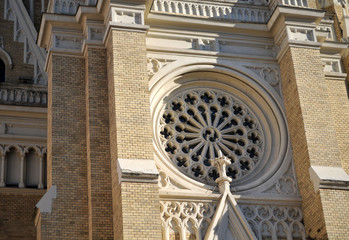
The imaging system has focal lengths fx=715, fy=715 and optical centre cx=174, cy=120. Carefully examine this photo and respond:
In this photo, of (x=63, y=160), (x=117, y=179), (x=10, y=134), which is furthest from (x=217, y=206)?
(x=10, y=134)

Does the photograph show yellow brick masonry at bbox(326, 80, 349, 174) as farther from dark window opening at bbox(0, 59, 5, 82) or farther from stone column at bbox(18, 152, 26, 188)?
dark window opening at bbox(0, 59, 5, 82)

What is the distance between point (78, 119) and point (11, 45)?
25.7 feet

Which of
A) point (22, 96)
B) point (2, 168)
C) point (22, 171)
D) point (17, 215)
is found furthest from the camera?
point (22, 96)

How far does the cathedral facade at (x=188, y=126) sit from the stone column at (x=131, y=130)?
29 mm

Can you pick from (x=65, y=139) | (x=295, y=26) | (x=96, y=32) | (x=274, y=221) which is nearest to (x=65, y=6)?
(x=96, y=32)

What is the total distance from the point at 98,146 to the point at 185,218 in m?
2.82

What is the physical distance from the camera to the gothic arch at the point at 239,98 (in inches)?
735

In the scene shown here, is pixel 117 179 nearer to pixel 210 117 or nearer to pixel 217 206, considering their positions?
pixel 217 206

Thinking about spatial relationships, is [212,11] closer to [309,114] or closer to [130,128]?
[309,114]

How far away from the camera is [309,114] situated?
1903cm

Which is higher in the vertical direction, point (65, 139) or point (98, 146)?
point (65, 139)

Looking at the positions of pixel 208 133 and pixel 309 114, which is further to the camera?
pixel 208 133

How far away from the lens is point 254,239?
1745 cm

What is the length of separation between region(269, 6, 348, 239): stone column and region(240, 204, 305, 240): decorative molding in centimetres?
28
